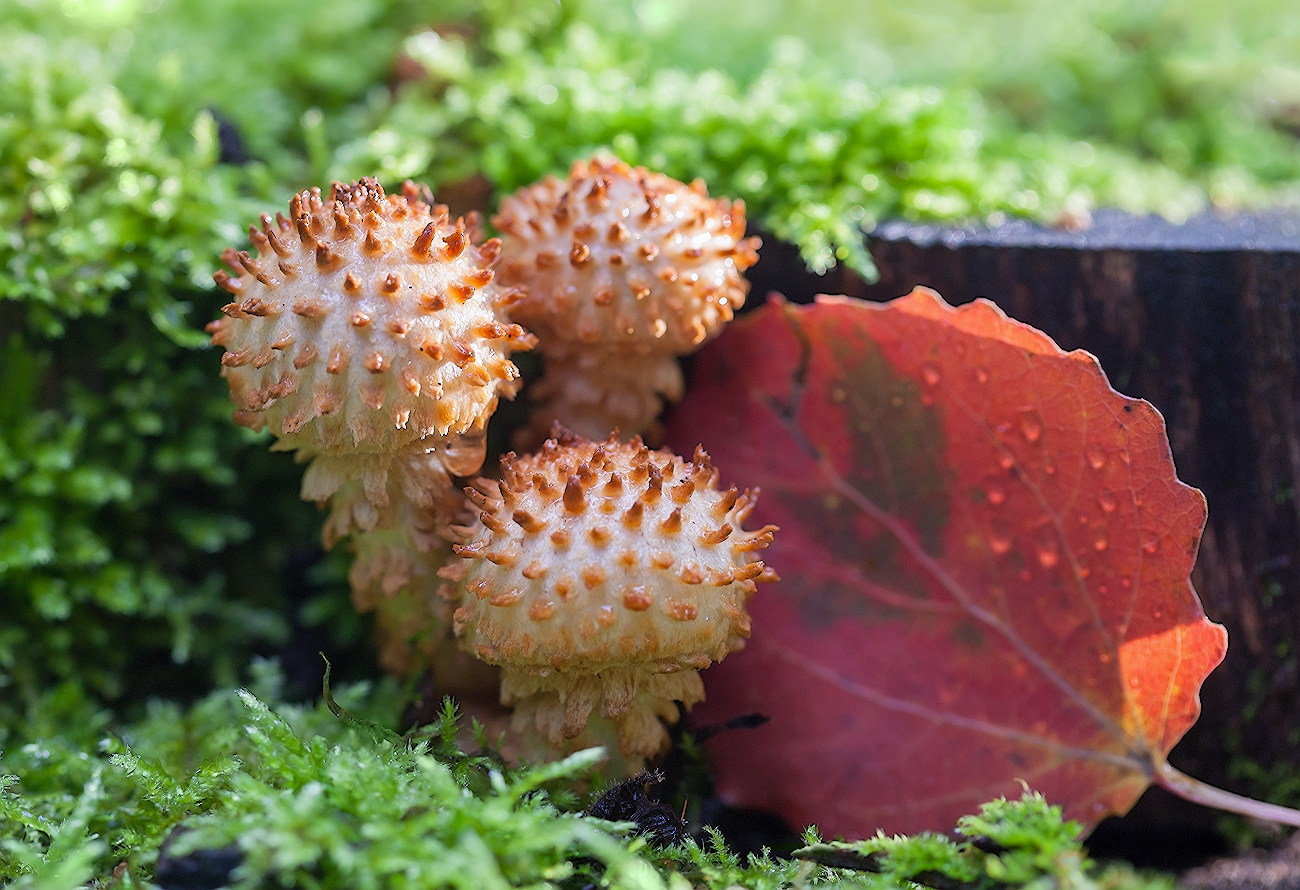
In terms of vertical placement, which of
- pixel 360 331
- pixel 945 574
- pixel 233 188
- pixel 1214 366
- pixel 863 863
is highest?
pixel 233 188

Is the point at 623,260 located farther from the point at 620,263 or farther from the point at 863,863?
the point at 863,863

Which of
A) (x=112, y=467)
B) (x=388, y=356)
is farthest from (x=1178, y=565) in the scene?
(x=112, y=467)

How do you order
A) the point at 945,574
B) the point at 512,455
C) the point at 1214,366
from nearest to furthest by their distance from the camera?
the point at 512,455 → the point at 945,574 → the point at 1214,366

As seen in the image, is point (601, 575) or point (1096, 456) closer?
point (601, 575)

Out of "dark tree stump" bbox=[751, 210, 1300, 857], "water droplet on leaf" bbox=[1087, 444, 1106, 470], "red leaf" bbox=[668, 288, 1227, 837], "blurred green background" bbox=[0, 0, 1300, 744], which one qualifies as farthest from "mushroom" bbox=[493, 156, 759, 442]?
"water droplet on leaf" bbox=[1087, 444, 1106, 470]

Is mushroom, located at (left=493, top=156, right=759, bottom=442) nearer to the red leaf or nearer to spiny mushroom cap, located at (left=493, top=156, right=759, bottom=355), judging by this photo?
spiny mushroom cap, located at (left=493, top=156, right=759, bottom=355)

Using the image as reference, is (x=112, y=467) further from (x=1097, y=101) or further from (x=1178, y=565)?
(x=1097, y=101)

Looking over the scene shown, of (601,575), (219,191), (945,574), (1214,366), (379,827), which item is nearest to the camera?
(379,827)

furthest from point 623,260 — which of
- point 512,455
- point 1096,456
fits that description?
point 1096,456
